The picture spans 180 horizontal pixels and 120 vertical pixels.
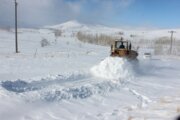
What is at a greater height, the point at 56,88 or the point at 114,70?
the point at 114,70

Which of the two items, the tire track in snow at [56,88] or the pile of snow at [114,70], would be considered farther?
the pile of snow at [114,70]

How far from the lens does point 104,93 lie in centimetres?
1244

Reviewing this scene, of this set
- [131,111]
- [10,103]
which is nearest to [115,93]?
[131,111]

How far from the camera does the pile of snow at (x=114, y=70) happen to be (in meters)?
16.9

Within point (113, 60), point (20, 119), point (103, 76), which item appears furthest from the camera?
point (113, 60)

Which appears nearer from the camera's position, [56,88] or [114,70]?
[56,88]

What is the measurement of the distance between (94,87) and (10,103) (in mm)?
4452

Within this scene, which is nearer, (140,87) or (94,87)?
(94,87)

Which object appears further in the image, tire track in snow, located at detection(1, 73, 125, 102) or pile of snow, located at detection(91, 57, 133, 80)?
pile of snow, located at detection(91, 57, 133, 80)

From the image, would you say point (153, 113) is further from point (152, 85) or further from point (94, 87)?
point (152, 85)

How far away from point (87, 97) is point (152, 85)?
517 cm

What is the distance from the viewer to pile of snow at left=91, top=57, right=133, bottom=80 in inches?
664

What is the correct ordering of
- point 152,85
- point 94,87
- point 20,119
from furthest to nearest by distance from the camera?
point 152,85, point 94,87, point 20,119

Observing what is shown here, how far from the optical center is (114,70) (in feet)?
56.0
